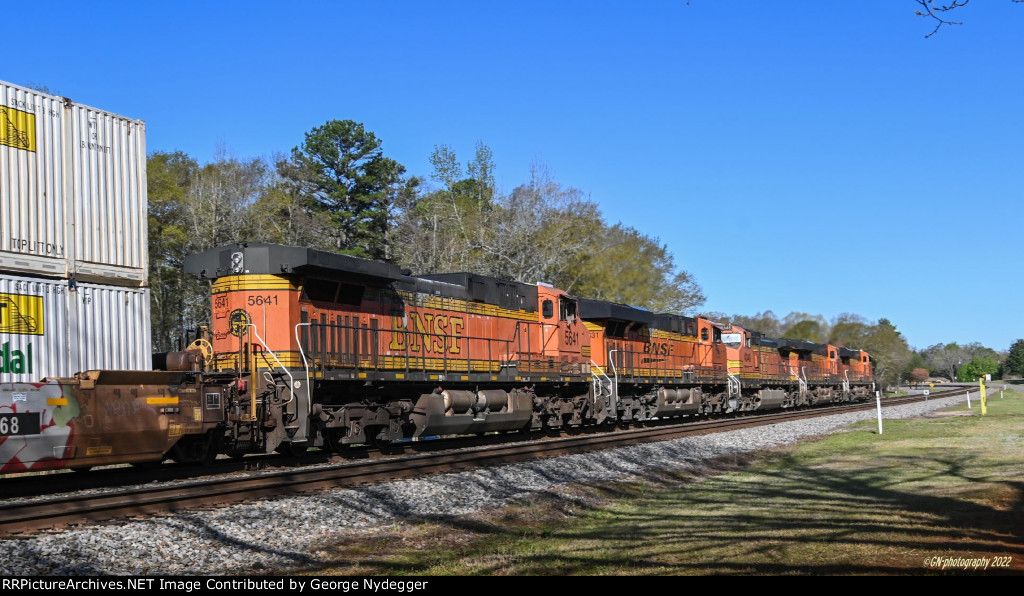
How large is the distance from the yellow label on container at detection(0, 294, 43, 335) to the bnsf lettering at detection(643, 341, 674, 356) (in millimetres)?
19569

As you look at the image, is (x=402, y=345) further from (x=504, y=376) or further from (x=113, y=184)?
(x=113, y=184)

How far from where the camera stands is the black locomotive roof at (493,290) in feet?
62.9

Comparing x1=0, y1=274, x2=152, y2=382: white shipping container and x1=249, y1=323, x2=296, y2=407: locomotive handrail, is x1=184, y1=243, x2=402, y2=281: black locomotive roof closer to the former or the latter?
x1=249, y1=323, x2=296, y2=407: locomotive handrail

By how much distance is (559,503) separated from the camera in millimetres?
10656

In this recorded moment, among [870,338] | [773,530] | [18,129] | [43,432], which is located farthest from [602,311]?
[870,338]

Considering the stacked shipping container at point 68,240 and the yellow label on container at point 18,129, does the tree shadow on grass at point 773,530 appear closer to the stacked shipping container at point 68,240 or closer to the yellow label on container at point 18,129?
the stacked shipping container at point 68,240

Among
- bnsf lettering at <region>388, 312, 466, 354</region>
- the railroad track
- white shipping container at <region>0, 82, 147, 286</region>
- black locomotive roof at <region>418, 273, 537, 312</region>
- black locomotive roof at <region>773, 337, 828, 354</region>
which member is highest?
white shipping container at <region>0, 82, 147, 286</region>

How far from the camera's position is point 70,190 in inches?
485

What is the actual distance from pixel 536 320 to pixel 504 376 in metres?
3.14

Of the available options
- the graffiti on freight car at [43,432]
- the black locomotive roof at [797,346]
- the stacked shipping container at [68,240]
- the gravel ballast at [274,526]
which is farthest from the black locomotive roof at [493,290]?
the black locomotive roof at [797,346]

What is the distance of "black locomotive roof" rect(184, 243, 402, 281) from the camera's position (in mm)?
14219

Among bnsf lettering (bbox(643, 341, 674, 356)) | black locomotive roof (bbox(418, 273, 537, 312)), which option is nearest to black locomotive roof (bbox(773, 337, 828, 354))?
bnsf lettering (bbox(643, 341, 674, 356))

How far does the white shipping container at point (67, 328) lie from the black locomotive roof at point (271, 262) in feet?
6.07

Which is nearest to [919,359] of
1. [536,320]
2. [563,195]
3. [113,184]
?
[563,195]
